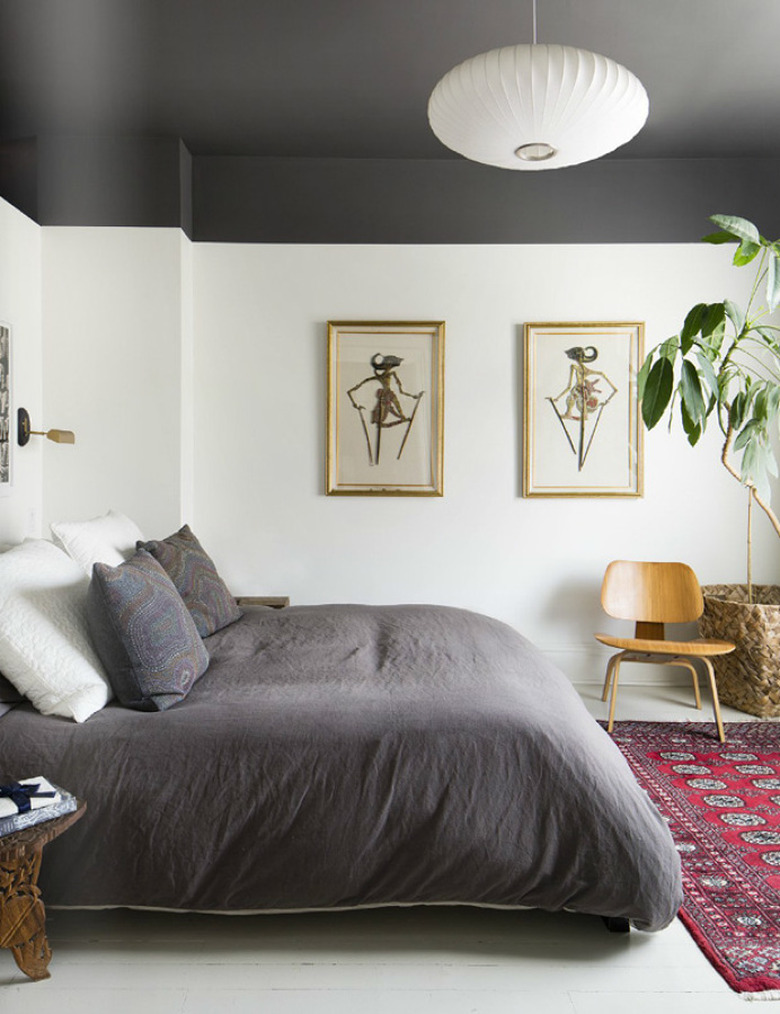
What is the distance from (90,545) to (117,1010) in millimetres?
1542

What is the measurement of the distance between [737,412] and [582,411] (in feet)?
2.87

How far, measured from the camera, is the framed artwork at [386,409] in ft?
15.1

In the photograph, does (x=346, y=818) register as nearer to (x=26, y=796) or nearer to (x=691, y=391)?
(x=26, y=796)

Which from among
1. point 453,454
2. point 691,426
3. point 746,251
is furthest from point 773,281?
point 453,454

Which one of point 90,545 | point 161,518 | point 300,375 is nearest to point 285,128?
point 300,375

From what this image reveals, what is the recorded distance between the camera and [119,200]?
4.32 m

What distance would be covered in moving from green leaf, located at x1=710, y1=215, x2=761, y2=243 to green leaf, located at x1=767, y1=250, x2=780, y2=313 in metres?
0.11

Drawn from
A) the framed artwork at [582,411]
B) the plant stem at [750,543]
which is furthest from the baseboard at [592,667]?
the framed artwork at [582,411]

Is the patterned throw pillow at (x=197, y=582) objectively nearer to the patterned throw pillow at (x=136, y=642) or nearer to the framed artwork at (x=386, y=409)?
the patterned throw pillow at (x=136, y=642)

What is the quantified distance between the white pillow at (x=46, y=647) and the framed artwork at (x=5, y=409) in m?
1.41

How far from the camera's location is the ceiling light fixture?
235cm

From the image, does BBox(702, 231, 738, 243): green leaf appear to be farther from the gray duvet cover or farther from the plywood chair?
the gray duvet cover

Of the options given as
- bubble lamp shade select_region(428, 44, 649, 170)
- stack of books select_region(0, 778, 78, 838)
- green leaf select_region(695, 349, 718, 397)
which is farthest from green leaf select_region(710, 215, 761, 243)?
stack of books select_region(0, 778, 78, 838)

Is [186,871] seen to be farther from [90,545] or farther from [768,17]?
[768,17]
